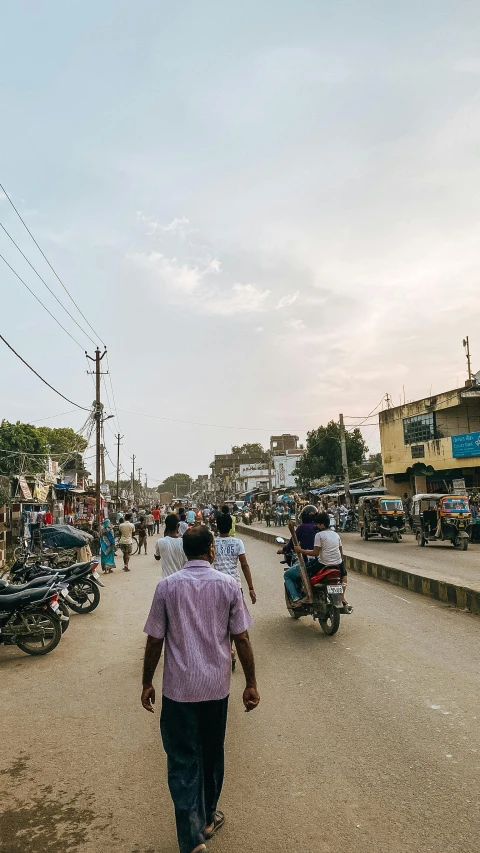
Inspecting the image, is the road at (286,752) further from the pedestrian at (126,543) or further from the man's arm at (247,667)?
the pedestrian at (126,543)

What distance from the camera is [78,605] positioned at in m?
11.2

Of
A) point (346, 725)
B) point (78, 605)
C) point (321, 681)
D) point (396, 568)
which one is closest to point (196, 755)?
point (346, 725)

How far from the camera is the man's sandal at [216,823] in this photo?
3.37 metres

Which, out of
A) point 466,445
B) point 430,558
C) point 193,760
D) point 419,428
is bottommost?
point 430,558

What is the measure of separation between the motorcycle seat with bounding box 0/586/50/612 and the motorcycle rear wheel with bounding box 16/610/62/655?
275 mm

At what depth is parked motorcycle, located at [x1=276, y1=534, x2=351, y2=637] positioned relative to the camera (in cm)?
802

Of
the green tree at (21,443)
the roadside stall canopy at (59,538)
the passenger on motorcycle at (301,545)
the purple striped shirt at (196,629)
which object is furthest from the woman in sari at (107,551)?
the green tree at (21,443)

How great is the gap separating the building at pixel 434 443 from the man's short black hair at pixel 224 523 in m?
24.5

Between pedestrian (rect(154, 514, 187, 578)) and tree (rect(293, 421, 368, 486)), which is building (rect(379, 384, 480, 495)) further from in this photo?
pedestrian (rect(154, 514, 187, 578))

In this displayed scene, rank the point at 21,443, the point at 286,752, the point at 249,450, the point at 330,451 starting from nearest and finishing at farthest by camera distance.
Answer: the point at 286,752 < the point at 21,443 < the point at 330,451 < the point at 249,450

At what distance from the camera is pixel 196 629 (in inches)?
129

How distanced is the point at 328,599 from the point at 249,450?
4955 inches

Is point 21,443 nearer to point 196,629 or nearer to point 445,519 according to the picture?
point 445,519

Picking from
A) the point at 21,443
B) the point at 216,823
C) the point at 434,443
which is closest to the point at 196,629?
the point at 216,823
